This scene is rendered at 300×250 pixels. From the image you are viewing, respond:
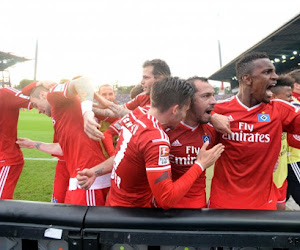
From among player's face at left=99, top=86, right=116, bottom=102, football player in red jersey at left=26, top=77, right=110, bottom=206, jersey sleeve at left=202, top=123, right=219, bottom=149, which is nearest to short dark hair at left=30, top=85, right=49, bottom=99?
football player in red jersey at left=26, top=77, right=110, bottom=206

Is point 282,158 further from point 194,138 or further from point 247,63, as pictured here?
point 194,138

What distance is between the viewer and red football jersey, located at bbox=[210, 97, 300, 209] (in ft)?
6.76

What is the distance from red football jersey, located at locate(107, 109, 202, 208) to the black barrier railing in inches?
6.4

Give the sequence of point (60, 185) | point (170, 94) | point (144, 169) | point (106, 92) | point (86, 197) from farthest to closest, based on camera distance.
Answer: point (106, 92)
point (60, 185)
point (86, 197)
point (170, 94)
point (144, 169)

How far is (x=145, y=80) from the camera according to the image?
288cm

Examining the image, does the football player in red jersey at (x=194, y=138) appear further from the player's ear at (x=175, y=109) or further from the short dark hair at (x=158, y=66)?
the short dark hair at (x=158, y=66)

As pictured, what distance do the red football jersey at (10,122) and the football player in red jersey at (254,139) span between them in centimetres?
223

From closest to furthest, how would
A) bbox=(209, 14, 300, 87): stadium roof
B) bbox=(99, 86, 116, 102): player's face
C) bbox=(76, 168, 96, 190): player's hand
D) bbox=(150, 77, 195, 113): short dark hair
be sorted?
bbox=(150, 77, 195, 113): short dark hair
bbox=(76, 168, 96, 190): player's hand
bbox=(99, 86, 116, 102): player's face
bbox=(209, 14, 300, 87): stadium roof

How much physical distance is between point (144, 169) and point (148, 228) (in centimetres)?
49

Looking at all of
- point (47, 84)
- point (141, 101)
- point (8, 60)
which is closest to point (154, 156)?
point (47, 84)

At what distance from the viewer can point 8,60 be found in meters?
45.0

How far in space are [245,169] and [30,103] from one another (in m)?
2.32

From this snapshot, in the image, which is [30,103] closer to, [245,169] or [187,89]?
[187,89]

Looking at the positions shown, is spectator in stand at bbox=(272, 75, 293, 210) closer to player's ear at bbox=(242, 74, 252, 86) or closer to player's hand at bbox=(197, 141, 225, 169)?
player's ear at bbox=(242, 74, 252, 86)
